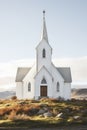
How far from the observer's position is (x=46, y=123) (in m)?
35.2

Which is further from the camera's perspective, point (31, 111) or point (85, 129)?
point (31, 111)

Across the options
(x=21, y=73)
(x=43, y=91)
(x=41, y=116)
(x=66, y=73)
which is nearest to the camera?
(x=41, y=116)

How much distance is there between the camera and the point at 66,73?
67.2 m

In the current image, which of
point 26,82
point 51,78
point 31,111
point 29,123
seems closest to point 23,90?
point 26,82

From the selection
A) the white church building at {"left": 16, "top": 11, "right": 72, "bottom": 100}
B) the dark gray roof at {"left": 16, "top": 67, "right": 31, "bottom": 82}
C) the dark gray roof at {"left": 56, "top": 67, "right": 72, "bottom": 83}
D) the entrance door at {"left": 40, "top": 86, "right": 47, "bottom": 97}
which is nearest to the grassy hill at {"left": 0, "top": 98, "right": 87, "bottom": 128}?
the entrance door at {"left": 40, "top": 86, "right": 47, "bottom": 97}

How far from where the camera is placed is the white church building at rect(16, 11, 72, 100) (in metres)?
63.2

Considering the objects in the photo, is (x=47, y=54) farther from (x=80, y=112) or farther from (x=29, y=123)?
(x=29, y=123)

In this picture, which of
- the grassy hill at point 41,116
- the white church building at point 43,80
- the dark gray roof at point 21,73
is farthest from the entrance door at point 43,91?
the grassy hill at point 41,116

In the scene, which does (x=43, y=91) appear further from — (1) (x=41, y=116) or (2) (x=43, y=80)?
(1) (x=41, y=116)

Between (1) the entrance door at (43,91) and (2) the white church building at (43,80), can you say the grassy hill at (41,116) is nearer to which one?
(1) the entrance door at (43,91)

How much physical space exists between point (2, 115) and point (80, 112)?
887 centimetres

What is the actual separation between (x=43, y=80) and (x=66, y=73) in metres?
5.62

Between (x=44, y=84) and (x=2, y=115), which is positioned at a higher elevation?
(x=44, y=84)

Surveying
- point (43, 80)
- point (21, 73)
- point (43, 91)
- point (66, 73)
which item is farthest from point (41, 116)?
point (21, 73)
